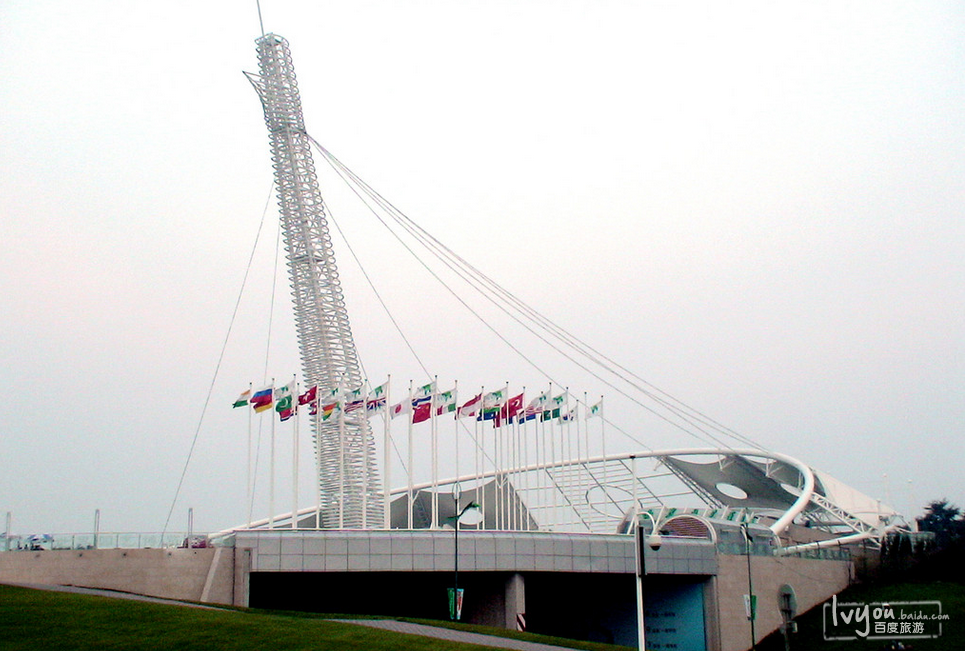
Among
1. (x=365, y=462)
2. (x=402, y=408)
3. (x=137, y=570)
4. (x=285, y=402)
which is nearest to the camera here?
(x=137, y=570)

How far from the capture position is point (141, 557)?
42.3 metres

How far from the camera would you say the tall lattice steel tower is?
181 feet

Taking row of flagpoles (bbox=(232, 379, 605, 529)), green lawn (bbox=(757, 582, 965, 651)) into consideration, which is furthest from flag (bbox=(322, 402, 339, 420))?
green lawn (bbox=(757, 582, 965, 651))

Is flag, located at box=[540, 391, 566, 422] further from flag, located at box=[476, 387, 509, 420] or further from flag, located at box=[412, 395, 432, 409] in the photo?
flag, located at box=[412, 395, 432, 409]

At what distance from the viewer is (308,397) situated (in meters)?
52.4

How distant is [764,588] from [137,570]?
33930mm

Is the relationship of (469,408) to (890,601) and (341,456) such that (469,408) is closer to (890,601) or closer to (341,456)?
(341,456)

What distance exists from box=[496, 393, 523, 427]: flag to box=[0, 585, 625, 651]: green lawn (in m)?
29.3

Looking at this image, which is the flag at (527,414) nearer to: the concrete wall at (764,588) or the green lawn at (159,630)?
the concrete wall at (764,588)

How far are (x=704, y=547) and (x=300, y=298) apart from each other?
84.4 feet

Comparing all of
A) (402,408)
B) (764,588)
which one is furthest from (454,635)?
(764,588)

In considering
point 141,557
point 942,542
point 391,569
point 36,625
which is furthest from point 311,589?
point 942,542

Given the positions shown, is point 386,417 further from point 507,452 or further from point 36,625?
point 36,625

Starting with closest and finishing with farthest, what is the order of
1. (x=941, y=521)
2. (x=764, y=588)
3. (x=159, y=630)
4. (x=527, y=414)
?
(x=159, y=630) < (x=764, y=588) < (x=527, y=414) < (x=941, y=521)
